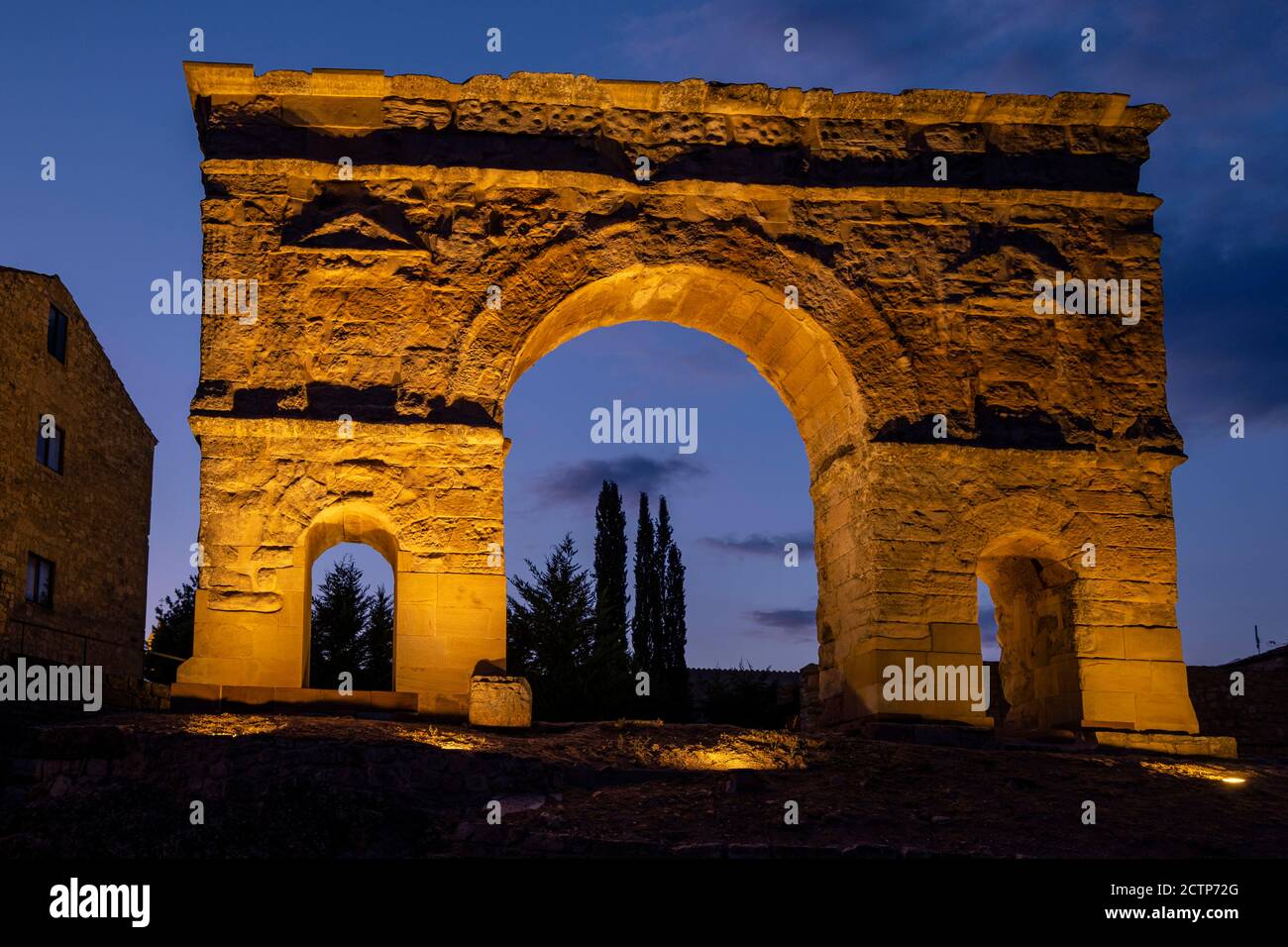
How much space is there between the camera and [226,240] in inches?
500

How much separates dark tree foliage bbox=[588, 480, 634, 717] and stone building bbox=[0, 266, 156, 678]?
25.7ft

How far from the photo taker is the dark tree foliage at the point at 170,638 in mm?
25172

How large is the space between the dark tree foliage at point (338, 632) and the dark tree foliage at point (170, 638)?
2702mm

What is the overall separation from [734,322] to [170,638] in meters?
17.3

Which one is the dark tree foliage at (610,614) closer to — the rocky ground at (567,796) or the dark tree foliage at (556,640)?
the dark tree foliage at (556,640)

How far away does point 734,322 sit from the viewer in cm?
1410

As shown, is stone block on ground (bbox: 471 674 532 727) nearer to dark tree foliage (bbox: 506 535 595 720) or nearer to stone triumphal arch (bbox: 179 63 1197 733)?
stone triumphal arch (bbox: 179 63 1197 733)

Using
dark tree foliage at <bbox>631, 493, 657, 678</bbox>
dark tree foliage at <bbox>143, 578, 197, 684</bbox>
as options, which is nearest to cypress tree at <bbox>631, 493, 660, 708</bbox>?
dark tree foliage at <bbox>631, 493, 657, 678</bbox>

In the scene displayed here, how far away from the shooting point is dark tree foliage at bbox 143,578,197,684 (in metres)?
25.2

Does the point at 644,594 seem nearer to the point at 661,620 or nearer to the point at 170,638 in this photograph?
the point at 661,620

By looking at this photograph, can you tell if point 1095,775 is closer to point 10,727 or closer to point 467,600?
point 467,600
